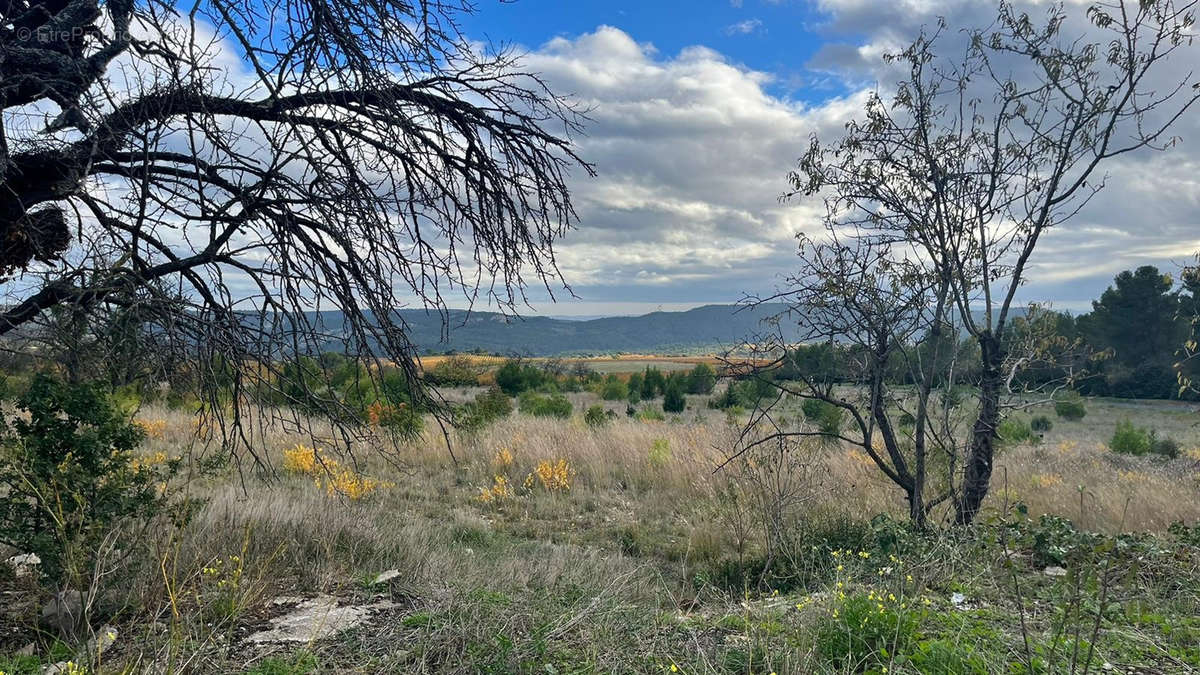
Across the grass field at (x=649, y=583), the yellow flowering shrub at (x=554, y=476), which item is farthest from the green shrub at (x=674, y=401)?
the grass field at (x=649, y=583)

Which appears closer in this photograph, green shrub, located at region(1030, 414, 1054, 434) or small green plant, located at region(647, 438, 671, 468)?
small green plant, located at region(647, 438, 671, 468)

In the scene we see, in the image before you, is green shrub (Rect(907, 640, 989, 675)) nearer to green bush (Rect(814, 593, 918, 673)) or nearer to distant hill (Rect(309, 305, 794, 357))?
green bush (Rect(814, 593, 918, 673))

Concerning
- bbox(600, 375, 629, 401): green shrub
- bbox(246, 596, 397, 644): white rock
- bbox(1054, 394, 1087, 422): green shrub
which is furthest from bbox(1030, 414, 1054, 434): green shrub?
bbox(246, 596, 397, 644): white rock

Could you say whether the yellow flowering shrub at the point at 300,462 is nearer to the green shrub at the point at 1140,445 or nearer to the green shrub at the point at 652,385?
the green shrub at the point at 1140,445

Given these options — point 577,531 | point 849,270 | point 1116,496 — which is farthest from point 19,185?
point 1116,496

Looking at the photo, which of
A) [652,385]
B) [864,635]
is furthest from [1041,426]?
[864,635]

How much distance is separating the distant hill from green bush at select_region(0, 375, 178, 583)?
4.26 ft

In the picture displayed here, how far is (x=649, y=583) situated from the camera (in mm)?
5871

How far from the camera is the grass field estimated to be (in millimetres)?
3029

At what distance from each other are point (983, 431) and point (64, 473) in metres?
6.30

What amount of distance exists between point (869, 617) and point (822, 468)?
16.3 ft

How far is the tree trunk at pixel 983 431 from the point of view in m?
5.58

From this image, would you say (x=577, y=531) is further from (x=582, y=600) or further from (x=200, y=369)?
(x=200, y=369)

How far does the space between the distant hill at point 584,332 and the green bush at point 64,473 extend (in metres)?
1.30
